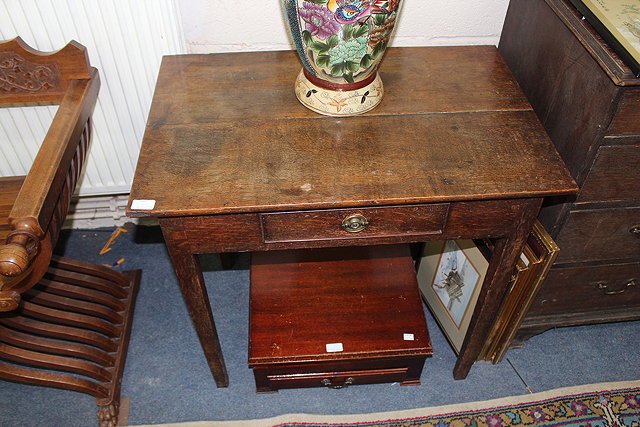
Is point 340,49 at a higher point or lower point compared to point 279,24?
higher

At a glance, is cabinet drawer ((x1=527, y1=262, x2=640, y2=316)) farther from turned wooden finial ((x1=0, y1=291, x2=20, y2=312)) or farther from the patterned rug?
turned wooden finial ((x1=0, y1=291, x2=20, y2=312))

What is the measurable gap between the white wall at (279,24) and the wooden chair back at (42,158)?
311 mm

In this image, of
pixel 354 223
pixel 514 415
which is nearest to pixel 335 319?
pixel 354 223

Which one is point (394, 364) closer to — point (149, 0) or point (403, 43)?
point (403, 43)

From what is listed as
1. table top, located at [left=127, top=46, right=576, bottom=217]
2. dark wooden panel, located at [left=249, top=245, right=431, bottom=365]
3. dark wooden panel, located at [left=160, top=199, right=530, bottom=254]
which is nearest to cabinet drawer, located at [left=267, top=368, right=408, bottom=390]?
dark wooden panel, located at [left=249, top=245, right=431, bottom=365]

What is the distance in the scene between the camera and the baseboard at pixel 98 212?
1.92 meters

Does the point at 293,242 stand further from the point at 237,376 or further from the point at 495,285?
the point at 237,376

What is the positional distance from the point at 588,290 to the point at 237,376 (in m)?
1.07

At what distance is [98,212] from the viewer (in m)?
1.97

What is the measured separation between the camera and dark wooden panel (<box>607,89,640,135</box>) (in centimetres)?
103

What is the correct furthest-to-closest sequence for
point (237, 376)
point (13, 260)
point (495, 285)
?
1. point (237, 376)
2. point (495, 285)
3. point (13, 260)

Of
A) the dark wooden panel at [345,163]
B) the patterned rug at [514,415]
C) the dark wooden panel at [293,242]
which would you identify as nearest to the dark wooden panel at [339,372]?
the patterned rug at [514,415]

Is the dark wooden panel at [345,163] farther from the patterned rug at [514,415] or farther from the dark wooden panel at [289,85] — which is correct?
the patterned rug at [514,415]

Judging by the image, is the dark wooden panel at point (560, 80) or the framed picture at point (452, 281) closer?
the dark wooden panel at point (560, 80)
